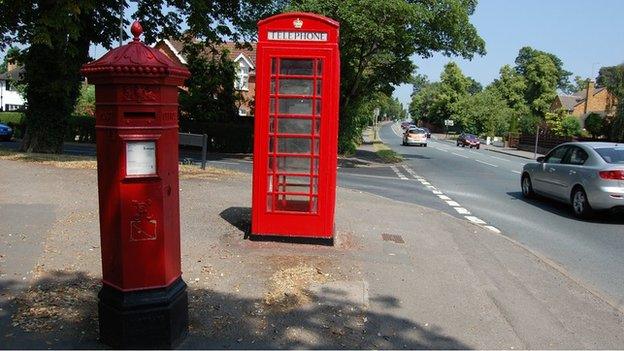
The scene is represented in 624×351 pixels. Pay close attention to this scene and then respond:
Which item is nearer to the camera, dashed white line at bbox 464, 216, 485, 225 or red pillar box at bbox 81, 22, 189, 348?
red pillar box at bbox 81, 22, 189, 348

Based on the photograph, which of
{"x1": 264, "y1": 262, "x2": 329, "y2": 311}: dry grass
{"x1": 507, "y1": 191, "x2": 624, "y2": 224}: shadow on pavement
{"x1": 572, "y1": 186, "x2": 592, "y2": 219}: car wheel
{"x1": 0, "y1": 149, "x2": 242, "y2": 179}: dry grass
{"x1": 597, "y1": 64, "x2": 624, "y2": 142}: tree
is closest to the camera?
{"x1": 264, "y1": 262, "x2": 329, "y2": 311}: dry grass

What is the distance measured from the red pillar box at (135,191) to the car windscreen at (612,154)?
9.89m

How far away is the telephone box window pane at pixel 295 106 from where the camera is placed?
21.7 ft

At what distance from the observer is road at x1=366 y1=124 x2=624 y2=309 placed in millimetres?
7103

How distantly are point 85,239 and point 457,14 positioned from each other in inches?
815

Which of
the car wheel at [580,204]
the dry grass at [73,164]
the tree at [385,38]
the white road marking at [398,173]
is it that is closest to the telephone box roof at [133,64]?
the dry grass at [73,164]

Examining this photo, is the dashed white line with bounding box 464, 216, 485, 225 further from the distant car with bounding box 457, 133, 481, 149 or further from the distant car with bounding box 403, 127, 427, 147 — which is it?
the distant car with bounding box 457, 133, 481, 149

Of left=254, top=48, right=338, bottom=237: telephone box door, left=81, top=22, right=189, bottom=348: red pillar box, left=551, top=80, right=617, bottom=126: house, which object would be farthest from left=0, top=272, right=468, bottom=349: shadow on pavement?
left=551, top=80, right=617, bottom=126: house

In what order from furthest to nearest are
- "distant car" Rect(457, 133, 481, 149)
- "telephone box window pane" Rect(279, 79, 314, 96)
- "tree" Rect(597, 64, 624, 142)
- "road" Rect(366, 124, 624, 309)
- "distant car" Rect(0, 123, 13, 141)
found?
"distant car" Rect(457, 133, 481, 149) → "tree" Rect(597, 64, 624, 142) → "distant car" Rect(0, 123, 13, 141) → "road" Rect(366, 124, 624, 309) → "telephone box window pane" Rect(279, 79, 314, 96)

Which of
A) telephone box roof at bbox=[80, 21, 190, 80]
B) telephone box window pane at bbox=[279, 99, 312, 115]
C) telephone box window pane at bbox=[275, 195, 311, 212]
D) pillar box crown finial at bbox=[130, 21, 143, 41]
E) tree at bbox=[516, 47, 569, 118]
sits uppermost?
tree at bbox=[516, 47, 569, 118]

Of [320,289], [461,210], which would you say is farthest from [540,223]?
[320,289]

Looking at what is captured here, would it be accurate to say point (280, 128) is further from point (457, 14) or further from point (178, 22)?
point (457, 14)

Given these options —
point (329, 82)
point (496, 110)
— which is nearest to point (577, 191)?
point (329, 82)

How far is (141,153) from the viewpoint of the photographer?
3729mm
